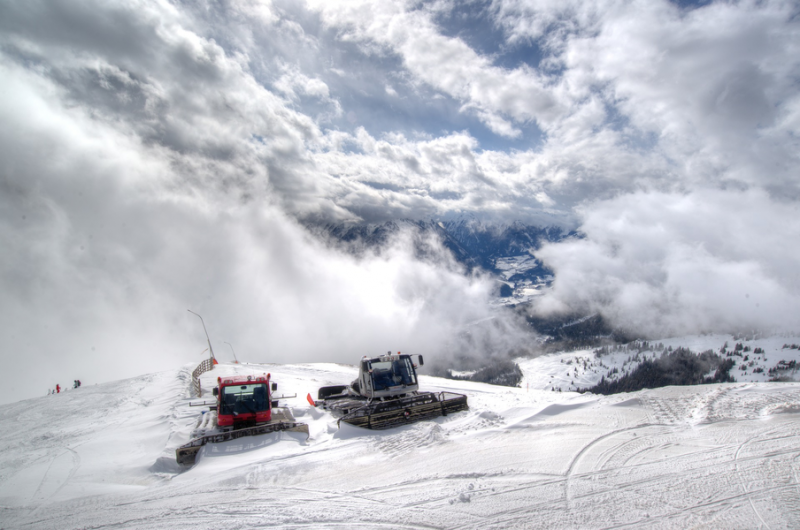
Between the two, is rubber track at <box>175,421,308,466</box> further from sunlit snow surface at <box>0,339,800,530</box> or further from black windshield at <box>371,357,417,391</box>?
black windshield at <box>371,357,417,391</box>

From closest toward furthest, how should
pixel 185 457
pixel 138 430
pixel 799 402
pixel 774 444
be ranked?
pixel 774 444 < pixel 185 457 < pixel 799 402 < pixel 138 430

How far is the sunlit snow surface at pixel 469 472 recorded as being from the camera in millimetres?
7055

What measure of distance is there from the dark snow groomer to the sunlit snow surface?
67 centimetres

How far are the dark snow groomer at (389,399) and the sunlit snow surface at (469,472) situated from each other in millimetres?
667

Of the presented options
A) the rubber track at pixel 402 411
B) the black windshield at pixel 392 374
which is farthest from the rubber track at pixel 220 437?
the black windshield at pixel 392 374

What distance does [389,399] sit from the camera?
16.9m

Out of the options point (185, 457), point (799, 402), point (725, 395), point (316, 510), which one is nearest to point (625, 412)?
point (725, 395)

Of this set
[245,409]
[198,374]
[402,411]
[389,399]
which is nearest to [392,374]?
[389,399]

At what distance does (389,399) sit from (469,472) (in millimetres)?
8403

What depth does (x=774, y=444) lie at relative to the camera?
31.0 feet

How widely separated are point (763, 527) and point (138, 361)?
18626 cm

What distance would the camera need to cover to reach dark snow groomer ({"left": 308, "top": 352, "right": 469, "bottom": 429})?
13.5 m

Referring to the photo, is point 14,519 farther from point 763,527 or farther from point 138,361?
point 138,361

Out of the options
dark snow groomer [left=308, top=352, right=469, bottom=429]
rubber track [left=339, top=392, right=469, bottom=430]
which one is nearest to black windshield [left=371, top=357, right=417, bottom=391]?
dark snow groomer [left=308, top=352, right=469, bottom=429]
